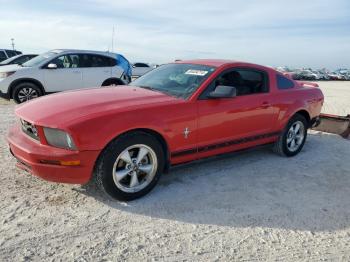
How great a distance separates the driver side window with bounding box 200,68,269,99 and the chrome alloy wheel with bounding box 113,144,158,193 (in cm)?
120

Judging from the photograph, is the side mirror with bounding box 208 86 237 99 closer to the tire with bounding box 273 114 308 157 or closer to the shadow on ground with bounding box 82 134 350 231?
the shadow on ground with bounding box 82 134 350 231

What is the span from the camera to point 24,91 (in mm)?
9758

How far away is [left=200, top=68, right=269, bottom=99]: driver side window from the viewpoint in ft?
15.7

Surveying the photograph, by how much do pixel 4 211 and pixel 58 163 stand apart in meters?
0.73

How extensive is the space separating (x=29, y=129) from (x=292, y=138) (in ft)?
13.4

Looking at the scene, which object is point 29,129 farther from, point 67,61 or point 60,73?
point 67,61

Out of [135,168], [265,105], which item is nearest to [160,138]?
[135,168]

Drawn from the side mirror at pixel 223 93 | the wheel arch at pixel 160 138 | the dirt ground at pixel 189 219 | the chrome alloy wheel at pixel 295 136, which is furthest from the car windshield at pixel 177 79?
the chrome alloy wheel at pixel 295 136

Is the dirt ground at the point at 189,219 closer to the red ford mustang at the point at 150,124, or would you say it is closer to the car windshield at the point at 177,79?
the red ford mustang at the point at 150,124

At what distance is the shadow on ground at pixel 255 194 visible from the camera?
3701 mm

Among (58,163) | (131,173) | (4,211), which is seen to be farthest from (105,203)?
(4,211)

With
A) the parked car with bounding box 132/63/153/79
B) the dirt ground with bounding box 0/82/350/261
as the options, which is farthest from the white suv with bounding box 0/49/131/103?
the parked car with bounding box 132/63/153/79

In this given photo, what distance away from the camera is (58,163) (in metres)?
3.52

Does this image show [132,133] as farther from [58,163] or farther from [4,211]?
[4,211]
